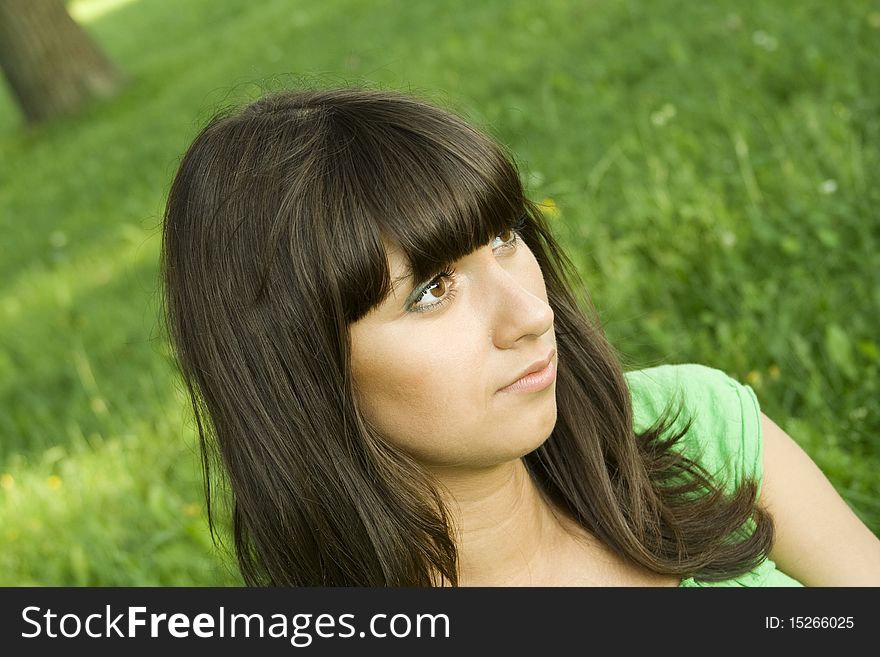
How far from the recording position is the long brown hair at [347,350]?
1832mm

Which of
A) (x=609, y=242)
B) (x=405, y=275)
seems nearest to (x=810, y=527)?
(x=405, y=275)

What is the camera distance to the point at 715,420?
2256mm

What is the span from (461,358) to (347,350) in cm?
20

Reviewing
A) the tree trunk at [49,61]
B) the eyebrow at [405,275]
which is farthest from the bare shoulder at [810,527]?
the tree trunk at [49,61]

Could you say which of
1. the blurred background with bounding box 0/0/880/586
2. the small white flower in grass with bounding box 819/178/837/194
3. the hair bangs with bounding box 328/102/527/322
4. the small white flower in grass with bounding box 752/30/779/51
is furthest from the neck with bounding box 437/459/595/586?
the small white flower in grass with bounding box 752/30/779/51

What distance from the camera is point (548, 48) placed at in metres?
6.61

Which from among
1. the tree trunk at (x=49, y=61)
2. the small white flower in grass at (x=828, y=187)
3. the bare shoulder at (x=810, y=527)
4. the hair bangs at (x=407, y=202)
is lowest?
the tree trunk at (x=49, y=61)

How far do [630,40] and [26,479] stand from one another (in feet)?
12.7

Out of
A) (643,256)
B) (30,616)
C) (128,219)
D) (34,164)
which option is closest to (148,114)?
(34,164)

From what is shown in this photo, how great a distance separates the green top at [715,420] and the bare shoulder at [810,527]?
0.12ft

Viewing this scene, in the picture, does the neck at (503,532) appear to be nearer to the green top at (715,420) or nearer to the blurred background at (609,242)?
the green top at (715,420)

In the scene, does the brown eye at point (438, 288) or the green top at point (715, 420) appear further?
the green top at point (715, 420)

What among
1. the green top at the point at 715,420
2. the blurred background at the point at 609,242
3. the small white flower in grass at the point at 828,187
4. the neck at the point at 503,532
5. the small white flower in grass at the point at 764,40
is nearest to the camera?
the neck at the point at 503,532

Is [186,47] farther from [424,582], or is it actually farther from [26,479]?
[424,582]
